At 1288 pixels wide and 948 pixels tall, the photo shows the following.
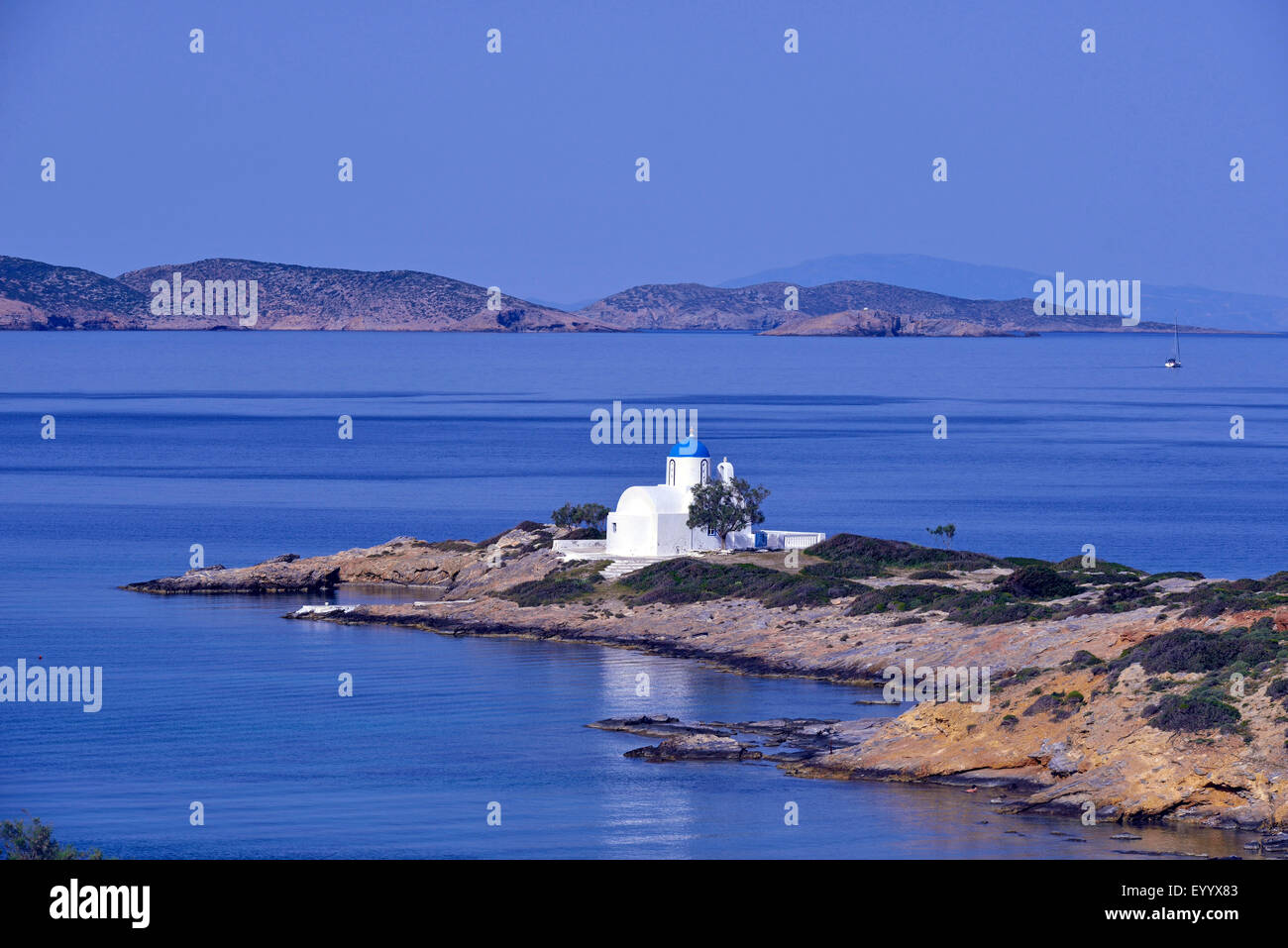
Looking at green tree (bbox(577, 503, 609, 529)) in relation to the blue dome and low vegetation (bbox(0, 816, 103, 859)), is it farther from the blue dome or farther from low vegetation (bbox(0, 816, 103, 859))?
low vegetation (bbox(0, 816, 103, 859))

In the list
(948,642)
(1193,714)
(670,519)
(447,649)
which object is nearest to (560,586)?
(670,519)

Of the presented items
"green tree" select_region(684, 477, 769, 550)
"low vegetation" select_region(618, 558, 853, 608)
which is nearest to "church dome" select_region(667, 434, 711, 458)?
"green tree" select_region(684, 477, 769, 550)

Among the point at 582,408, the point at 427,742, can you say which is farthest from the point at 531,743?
the point at 582,408

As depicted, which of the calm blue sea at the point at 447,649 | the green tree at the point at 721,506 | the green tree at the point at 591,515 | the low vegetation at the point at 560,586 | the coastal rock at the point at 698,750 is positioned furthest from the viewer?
the green tree at the point at 591,515

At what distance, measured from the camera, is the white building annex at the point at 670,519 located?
6450cm

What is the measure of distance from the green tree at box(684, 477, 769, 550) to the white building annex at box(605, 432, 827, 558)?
0.47m

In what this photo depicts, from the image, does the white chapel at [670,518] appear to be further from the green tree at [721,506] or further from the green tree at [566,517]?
the green tree at [566,517]

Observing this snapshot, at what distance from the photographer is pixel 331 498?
112 m

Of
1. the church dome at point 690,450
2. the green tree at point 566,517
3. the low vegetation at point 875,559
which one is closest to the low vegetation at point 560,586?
the church dome at point 690,450

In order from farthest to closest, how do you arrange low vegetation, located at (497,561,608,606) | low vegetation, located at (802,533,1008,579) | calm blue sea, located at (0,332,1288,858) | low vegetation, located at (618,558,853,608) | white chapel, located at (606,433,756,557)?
white chapel, located at (606,433,756,557) → low vegetation, located at (497,561,608,606) → low vegetation, located at (802,533,1008,579) → low vegetation, located at (618,558,853,608) → calm blue sea, located at (0,332,1288,858)

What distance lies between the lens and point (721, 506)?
64.2m

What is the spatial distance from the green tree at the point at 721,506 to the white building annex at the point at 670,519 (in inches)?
18.3

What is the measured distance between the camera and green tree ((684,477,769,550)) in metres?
64.1

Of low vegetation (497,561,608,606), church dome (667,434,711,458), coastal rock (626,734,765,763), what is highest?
church dome (667,434,711,458)
